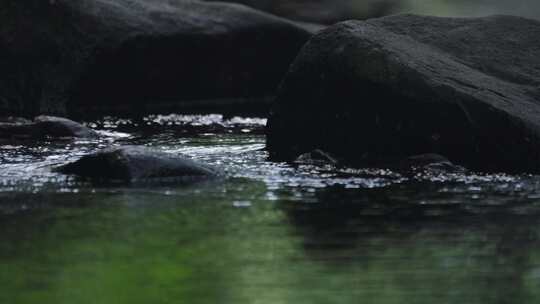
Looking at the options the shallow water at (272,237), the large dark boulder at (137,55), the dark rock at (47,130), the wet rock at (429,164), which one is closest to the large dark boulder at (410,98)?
the wet rock at (429,164)

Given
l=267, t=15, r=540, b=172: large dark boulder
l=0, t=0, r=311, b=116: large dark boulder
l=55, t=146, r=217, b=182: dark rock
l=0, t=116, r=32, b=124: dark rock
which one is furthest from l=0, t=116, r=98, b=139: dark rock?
l=55, t=146, r=217, b=182: dark rock

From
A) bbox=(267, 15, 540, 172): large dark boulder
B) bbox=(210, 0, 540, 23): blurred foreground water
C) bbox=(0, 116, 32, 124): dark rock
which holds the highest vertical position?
bbox=(210, 0, 540, 23): blurred foreground water

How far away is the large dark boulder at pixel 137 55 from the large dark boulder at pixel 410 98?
190 inches

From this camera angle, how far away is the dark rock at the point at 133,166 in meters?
8.27

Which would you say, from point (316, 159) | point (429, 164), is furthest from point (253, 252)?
point (316, 159)

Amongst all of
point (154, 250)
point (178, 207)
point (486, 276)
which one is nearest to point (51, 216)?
point (178, 207)

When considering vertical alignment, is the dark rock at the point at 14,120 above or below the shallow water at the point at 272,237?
above

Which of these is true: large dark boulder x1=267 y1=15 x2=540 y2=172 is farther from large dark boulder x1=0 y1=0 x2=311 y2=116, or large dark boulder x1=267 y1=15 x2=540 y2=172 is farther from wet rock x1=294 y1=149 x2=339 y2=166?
large dark boulder x1=0 y1=0 x2=311 y2=116

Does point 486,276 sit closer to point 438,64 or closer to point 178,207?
point 178,207

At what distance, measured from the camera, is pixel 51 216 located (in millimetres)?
6875

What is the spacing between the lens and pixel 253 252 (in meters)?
5.82

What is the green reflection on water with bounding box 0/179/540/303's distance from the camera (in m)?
4.92

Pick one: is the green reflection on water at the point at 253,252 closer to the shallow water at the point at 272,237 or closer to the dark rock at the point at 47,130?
the shallow water at the point at 272,237

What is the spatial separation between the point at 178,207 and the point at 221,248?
1.26 metres
